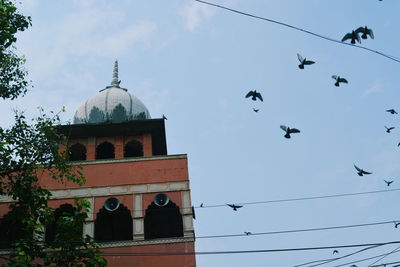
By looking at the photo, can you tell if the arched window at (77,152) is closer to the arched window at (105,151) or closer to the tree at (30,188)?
the arched window at (105,151)

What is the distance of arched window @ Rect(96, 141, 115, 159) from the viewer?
741 inches

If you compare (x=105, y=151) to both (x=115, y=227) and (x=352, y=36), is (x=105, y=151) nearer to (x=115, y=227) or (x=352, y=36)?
(x=115, y=227)

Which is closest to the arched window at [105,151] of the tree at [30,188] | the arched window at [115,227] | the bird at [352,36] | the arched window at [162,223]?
the arched window at [115,227]

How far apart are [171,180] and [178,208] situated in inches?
42.2

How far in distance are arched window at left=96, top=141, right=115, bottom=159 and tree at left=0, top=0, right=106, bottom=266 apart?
6062 millimetres

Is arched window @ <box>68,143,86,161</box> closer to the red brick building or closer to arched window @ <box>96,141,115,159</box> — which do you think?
the red brick building

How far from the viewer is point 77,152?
19.0 m

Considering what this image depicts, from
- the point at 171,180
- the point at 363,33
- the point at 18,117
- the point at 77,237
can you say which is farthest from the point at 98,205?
the point at 363,33

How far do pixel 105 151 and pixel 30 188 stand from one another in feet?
28.1

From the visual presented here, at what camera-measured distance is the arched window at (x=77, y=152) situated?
Result: 18.7 meters

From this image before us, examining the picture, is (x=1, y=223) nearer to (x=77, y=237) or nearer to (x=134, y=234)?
(x=134, y=234)

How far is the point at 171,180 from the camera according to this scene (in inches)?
639

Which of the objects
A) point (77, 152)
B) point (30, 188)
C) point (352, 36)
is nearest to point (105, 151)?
point (77, 152)

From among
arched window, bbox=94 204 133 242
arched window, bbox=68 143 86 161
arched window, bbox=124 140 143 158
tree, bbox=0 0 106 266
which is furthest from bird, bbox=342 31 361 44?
arched window, bbox=68 143 86 161
